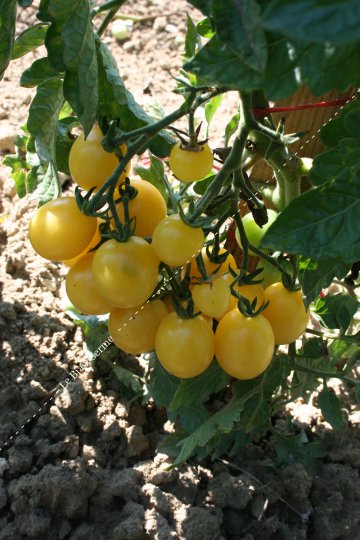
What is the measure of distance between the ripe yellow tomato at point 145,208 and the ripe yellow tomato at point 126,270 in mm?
81

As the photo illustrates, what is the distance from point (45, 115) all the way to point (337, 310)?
691 mm

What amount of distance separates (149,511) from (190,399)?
0.30m

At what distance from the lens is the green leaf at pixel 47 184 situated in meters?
1.11

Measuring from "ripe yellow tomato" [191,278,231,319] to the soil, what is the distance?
0.46 m

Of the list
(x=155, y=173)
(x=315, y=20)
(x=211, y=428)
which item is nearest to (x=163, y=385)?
(x=211, y=428)

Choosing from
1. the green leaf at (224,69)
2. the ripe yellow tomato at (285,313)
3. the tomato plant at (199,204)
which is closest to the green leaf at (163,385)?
the tomato plant at (199,204)

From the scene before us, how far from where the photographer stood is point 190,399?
123cm

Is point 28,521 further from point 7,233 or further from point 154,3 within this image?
point 154,3

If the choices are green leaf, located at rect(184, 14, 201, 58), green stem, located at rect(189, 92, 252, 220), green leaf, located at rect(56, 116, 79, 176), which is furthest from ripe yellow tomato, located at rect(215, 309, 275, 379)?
green leaf, located at rect(184, 14, 201, 58)

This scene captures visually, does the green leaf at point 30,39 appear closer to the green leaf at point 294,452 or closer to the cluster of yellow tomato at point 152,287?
the cluster of yellow tomato at point 152,287

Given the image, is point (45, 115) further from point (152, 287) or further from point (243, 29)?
point (243, 29)

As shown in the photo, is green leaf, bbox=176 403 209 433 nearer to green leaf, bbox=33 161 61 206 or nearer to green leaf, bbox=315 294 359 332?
Answer: green leaf, bbox=315 294 359 332

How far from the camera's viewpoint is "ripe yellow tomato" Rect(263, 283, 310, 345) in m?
1.12

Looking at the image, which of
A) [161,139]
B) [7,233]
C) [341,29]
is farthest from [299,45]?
[7,233]
